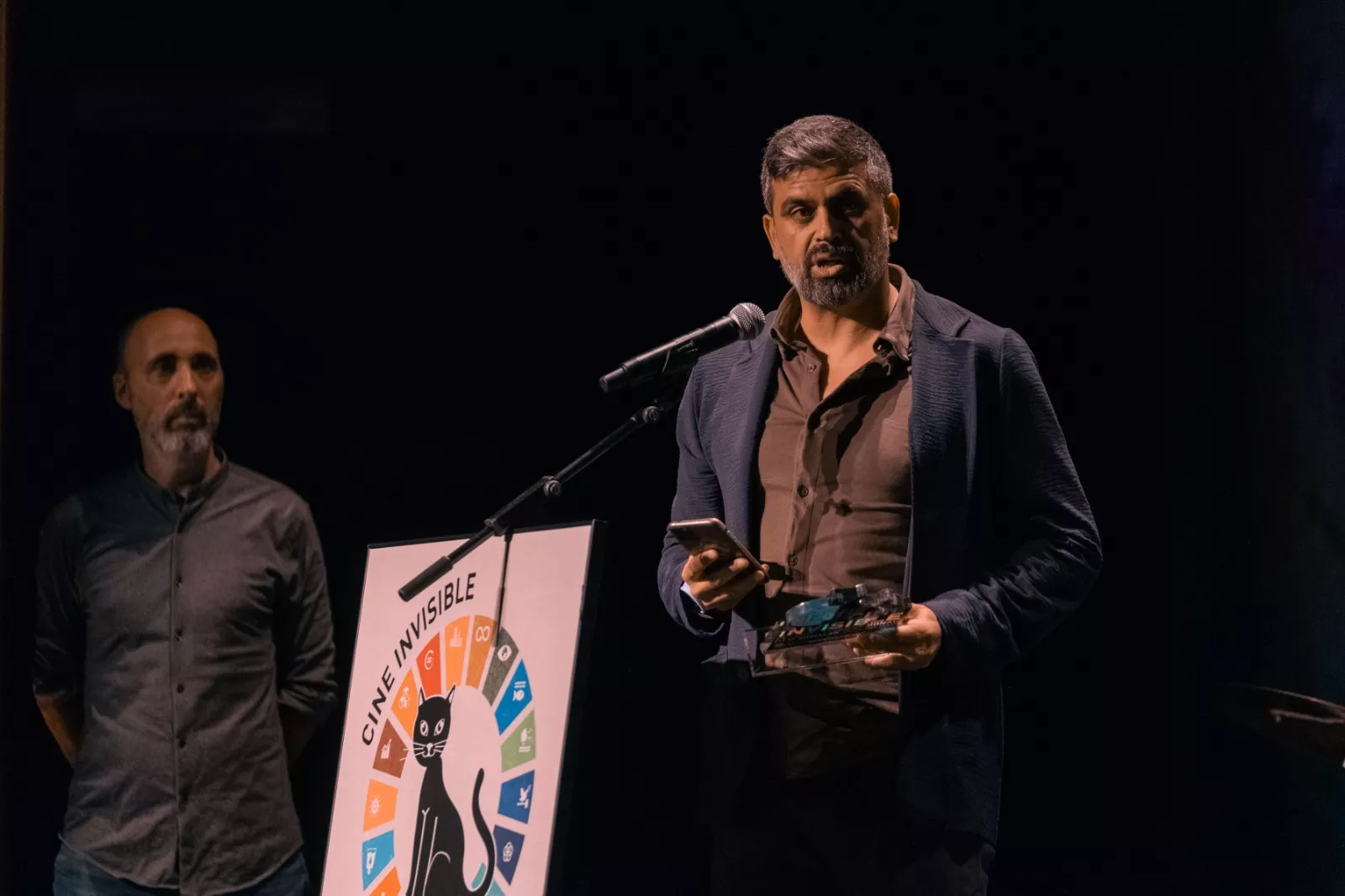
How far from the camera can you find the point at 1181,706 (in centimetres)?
277

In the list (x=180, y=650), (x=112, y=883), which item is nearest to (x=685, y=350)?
(x=180, y=650)

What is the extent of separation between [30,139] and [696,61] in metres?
1.80

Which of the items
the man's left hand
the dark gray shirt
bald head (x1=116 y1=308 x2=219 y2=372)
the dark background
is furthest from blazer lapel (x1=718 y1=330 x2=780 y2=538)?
bald head (x1=116 y1=308 x2=219 y2=372)

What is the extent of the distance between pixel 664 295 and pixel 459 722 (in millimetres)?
1122

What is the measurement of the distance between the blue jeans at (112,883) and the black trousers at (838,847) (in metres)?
1.47

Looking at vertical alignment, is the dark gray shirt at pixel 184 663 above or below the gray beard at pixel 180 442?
below

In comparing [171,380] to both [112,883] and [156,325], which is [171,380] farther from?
[112,883]

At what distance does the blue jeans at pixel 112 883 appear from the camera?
10.4ft

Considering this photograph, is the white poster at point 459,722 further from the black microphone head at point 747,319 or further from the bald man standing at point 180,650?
the black microphone head at point 747,319

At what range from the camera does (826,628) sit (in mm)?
2096

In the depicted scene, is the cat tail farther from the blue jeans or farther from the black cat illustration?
the blue jeans

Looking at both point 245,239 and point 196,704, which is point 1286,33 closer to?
point 245,239

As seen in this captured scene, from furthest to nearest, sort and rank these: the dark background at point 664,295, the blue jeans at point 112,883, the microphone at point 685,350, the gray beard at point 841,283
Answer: the blue jeans at point 112,883 → the dark background at point 664,295 → the gray beard at point 841,283 → the microphone at point 685,350

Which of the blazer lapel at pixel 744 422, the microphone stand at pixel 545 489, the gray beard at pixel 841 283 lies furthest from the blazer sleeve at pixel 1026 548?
the microphone stand at pixel 545 489
